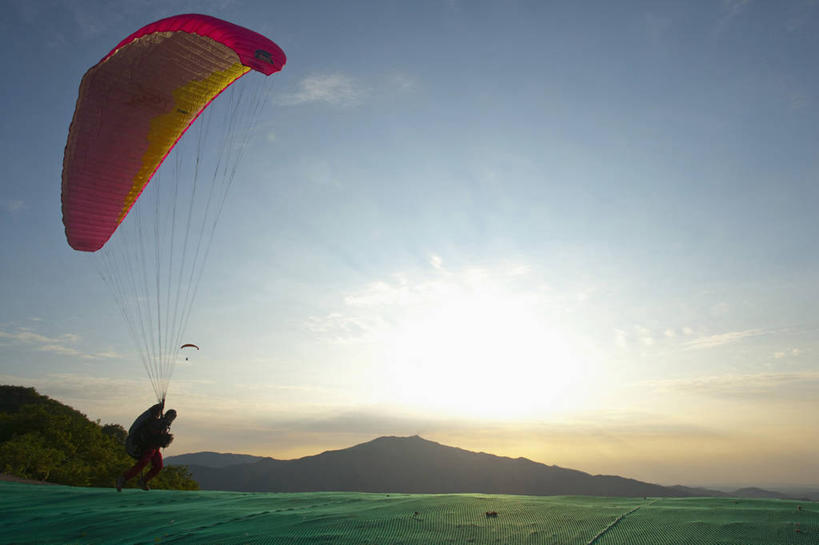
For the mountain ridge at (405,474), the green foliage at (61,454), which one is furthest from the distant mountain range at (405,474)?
the green foliage at (61,454)

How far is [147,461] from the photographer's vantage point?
30.2 feet

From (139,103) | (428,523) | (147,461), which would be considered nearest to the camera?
(428,523)

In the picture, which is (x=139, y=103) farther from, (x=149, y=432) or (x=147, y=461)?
(x=147, y=461)

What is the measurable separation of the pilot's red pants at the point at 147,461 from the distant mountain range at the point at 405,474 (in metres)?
176

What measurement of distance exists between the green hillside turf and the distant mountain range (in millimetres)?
179494

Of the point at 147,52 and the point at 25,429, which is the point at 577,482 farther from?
the point at 147,52

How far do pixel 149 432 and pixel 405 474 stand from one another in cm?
19102

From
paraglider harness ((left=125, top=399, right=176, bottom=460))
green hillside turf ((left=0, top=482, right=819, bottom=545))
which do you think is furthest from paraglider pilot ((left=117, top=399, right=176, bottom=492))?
green hillside turf ((left=0, top=482, right=819, bottom=545))

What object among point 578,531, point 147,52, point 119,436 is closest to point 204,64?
point 147,52

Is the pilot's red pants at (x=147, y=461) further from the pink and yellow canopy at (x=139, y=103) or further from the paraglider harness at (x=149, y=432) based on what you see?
the pink and yellow canopy at (x=139, y=103)

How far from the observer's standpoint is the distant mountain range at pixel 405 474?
174m

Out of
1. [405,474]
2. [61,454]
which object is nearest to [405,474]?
[405,474]

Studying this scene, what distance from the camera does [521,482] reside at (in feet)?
580

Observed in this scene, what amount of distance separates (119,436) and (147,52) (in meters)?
45.0
